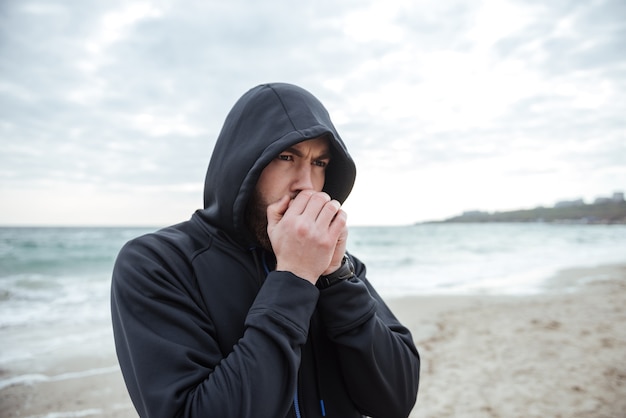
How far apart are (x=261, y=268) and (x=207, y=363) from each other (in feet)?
1.47

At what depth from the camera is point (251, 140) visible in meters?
1.52

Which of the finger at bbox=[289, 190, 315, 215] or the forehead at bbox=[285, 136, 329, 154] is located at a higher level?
the forehead at bbox=[285, 136, 329, 154]

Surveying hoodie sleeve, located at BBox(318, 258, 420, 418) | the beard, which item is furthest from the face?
hoodie sleeve, located at BBox(318, 258, 420, 418)

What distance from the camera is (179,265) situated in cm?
132

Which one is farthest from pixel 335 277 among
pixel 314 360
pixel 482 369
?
pixel 482 369

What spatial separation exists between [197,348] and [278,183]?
0.65 metres

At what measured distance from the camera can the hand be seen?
47.1 inches

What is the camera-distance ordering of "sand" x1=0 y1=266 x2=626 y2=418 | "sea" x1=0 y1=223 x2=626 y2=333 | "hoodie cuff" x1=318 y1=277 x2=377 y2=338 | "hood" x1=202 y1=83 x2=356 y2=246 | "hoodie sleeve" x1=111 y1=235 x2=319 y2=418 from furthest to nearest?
"sea" x1=0 y1=223 x2=626 y2=333
"sand" x1=0 y1=266 x2=626 y2=418
"hood" x1=202 y1=83 x2=356 y2=246
"hoodie cuff" x1=318 y1=277 x2=377 y2=338
"hoodie sleeve" x1=111 y1=235 x2=319 y2=418

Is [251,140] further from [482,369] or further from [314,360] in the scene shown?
[482,369]

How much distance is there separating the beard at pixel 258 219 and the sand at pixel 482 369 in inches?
137

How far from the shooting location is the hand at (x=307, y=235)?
120cm

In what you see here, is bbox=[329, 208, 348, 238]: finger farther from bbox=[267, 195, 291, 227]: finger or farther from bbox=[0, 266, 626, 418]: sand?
bbox=[0, 266, 626, 418]: sand

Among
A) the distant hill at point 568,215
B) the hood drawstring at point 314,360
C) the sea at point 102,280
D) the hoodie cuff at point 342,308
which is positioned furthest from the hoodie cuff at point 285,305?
the distant hill at point 568,215

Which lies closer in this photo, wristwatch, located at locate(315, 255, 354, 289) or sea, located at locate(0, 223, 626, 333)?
wristwatch, located at locate(315, 255, 354, 289)
